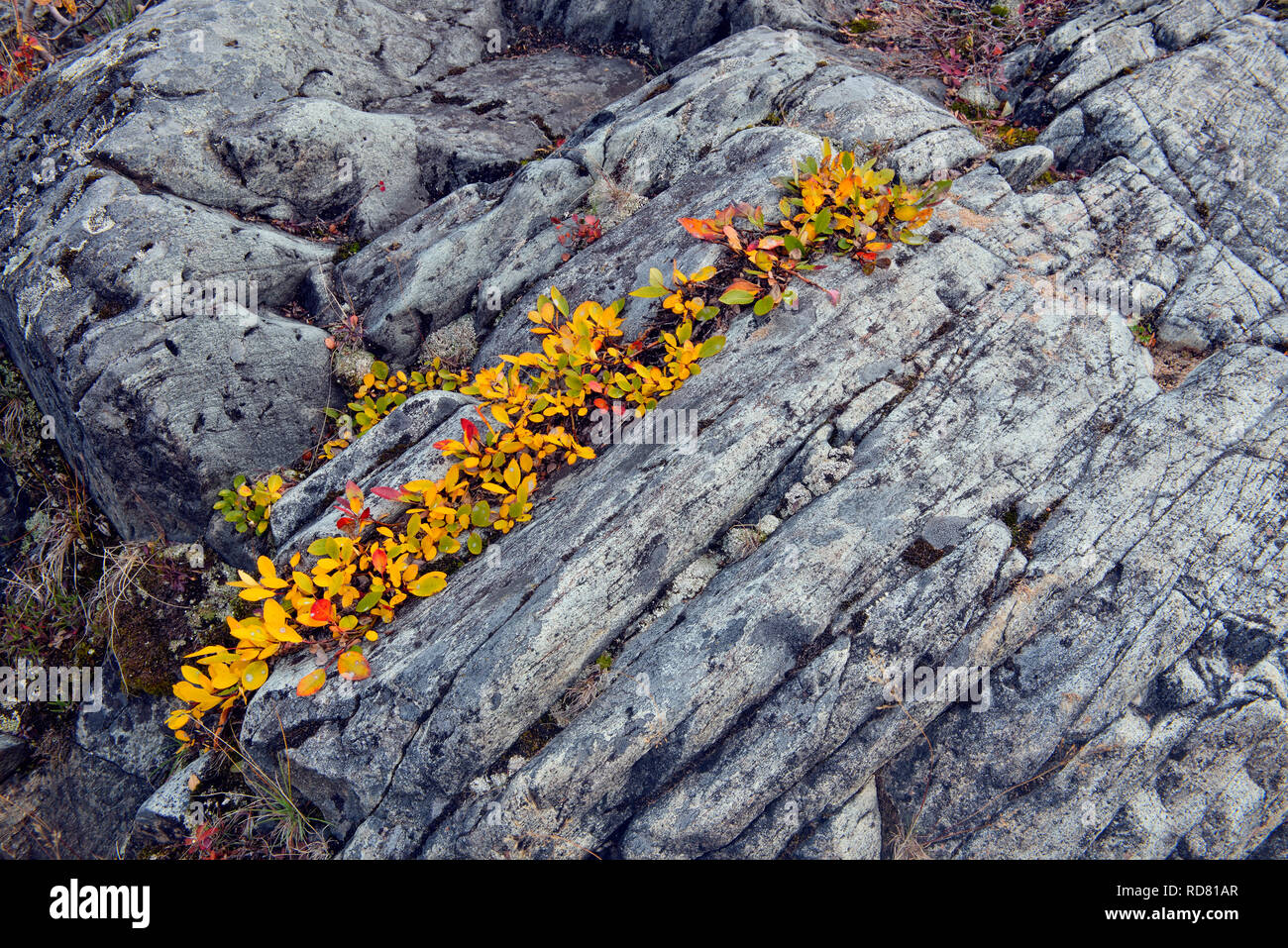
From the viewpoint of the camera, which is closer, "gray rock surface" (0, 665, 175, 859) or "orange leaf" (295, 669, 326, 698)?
"orange leaf" (295, 669, 326, 698)

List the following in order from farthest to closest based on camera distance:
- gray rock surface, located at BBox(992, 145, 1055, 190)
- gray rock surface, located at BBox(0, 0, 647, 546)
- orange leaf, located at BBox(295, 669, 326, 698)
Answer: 1. gray rock surface, located at BBox(992, 145, 1055, 190)
2. gray rock surface, located at BBox(0, 0, 647, 546)
3. orange leaf, located at BBox(295, 669, 326, 698)

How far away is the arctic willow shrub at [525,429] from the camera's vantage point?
5367 millimetres

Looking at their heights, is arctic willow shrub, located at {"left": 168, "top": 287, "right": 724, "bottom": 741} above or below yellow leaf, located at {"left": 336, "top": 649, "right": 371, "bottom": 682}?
above

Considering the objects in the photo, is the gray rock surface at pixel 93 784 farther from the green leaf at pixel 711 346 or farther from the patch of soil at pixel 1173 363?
the patch of soil at pixel 1173 363

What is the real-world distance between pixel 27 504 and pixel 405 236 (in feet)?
19.2

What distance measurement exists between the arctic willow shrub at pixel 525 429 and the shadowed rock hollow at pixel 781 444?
0.26m

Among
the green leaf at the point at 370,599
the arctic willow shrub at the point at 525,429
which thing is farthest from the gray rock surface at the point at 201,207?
the green leaf at the point at 370,599

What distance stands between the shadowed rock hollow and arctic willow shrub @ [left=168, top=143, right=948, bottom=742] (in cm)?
26

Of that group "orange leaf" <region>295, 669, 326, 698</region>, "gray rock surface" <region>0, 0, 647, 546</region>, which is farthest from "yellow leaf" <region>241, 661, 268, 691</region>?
"gray rock surface" <region>0, 0, 647, 546</region>

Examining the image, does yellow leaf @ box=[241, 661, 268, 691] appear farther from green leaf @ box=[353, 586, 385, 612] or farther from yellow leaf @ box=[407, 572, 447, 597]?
yellow leaf @ box=[407, 572, 447, 597]

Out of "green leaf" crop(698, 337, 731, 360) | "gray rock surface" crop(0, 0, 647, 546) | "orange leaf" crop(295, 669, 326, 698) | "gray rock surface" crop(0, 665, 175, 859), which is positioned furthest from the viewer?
"gray rock surface" crop(0, 0, 647, 546)

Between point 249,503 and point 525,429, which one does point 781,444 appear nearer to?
point 525,429

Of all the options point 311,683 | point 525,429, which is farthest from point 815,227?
point 311,683

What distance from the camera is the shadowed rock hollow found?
4758 millimetres
